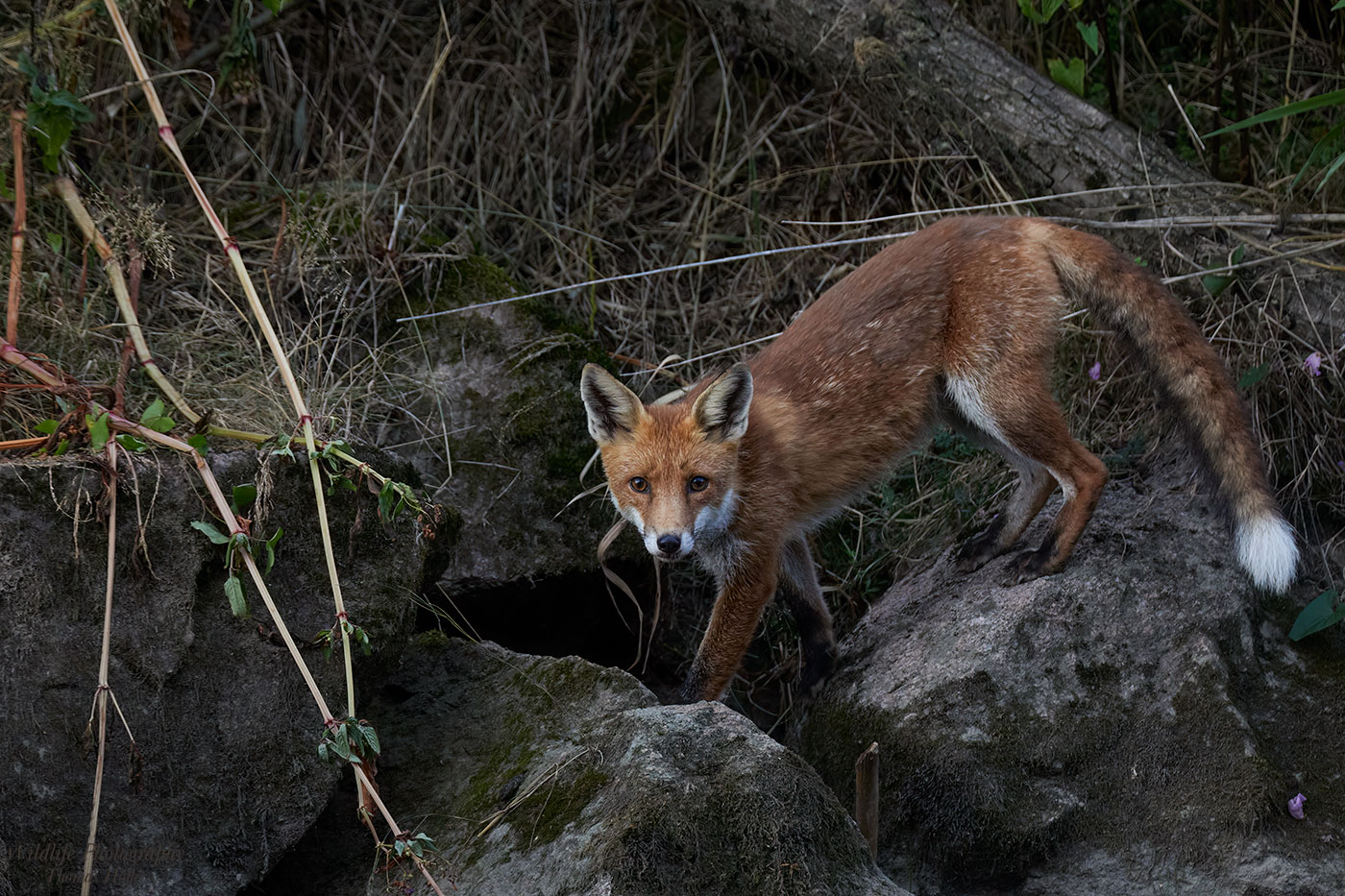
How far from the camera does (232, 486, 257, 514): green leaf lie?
115 inches

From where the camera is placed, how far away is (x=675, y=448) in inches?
152

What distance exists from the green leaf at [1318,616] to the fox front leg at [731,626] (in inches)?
66.6

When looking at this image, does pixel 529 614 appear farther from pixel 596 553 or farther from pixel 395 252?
pixel 395 252

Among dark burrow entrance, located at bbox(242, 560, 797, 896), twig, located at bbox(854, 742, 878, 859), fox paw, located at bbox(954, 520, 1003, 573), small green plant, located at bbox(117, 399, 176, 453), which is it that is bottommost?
dark burrow entrance, located at bbox(242, 560, 797, 896)

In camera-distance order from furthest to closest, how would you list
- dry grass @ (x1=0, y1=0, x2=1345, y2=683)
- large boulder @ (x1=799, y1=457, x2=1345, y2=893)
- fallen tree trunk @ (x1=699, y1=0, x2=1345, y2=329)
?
1. fallen tree trunk @ (x1=699, y1=0, x2=1345, y2=329)
2. dry grass @ (x1=0, y1=0, x2=1345, y2=683)
3. large boulder @ (x1=799, y1=457, x2=1345, y2=893)

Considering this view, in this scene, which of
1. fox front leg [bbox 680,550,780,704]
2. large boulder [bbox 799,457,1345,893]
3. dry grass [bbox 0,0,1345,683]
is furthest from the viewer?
dry grass [bbox 0,0,1345,683]

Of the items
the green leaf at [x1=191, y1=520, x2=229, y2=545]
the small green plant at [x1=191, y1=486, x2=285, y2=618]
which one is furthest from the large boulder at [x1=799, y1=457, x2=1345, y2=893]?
the green leaf at [x1=191, y1=520, x2=229, y2=545]

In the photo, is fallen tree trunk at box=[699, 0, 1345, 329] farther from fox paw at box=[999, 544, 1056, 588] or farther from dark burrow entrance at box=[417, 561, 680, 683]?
dark burrow entrance at box=[417, 561, 680, 683]

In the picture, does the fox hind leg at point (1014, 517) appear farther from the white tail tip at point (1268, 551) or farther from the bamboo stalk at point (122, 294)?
the bamboo stalk at point (122, 294)

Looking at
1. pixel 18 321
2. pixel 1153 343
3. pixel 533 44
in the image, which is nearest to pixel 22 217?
pixel 18 321

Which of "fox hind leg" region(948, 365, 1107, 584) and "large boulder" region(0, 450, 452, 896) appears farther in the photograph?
"fox hind leg" region(948, 365, 1107, 584)

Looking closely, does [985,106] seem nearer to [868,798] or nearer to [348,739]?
[868,798]

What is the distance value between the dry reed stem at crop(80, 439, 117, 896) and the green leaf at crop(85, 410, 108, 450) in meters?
0.05

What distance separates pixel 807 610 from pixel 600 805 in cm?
195
